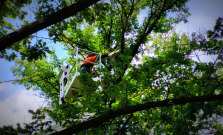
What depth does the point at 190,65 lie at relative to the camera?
13.4ft

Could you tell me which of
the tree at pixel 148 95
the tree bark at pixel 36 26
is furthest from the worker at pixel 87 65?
the tree bark at pixel 36 26

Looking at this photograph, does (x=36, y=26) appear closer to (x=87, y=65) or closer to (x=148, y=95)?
(x=148, y=95)

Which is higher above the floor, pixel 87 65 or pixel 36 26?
pixel 87 65

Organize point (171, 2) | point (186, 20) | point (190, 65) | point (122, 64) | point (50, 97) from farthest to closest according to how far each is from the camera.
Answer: point (50, 97), point (186, 20), point (171, 2), point (190, 65), point (122, 64)

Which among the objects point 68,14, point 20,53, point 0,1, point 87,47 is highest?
point 87,47

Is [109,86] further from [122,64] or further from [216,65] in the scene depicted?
[216,65]

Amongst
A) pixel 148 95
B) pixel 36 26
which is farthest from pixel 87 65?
pixel 36 26

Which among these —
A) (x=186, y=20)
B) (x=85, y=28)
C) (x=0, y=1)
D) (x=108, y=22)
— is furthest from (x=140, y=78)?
(x=85, y=28)

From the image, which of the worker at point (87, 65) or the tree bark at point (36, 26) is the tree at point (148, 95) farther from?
the worker at point (87, 65)

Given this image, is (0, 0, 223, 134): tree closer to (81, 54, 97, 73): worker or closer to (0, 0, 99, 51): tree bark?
(0, 0, 99, 51): tree bark

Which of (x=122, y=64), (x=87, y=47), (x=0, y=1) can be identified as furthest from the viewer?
(x=87, y=47)

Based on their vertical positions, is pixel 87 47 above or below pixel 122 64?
above

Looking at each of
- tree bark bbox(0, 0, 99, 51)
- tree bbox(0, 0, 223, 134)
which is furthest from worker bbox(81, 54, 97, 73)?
tree bark bbox(0, 0, 99, 51)

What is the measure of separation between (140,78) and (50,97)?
10.3m
